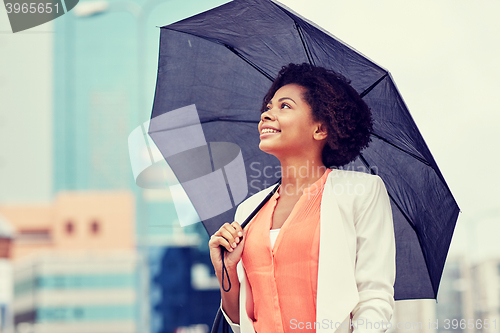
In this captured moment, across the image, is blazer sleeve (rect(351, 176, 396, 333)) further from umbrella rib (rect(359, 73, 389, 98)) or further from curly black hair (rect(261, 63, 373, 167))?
umbrella rib (rect(359, 73, 389, 98))

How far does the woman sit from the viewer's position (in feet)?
5.68

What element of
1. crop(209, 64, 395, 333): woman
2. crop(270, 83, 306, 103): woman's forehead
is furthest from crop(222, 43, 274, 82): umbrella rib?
crop(270, 83, 306, 103): woman's forehead

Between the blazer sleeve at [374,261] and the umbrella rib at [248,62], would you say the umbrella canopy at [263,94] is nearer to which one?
the umbrella rib at [248,62]

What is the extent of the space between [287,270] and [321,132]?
594 mm

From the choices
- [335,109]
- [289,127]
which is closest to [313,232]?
[289,127]

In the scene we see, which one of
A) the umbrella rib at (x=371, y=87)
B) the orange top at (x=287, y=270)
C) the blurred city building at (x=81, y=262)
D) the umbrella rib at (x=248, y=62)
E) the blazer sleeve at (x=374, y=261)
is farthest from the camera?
the blurred city building at (x=81, y=262)

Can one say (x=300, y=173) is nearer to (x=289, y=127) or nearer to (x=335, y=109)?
(x=289, y=127)

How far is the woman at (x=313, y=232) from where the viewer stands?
1.73 meters

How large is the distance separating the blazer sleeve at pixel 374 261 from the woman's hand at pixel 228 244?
44cm

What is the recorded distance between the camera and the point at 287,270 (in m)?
1.83

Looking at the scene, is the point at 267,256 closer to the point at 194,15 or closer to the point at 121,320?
the point at 194,15

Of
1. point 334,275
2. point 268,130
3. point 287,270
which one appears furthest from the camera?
point 268,130

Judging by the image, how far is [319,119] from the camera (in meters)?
2.07

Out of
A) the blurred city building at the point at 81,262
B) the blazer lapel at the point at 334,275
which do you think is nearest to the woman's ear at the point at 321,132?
the blazer lapel at the point at 334,275
